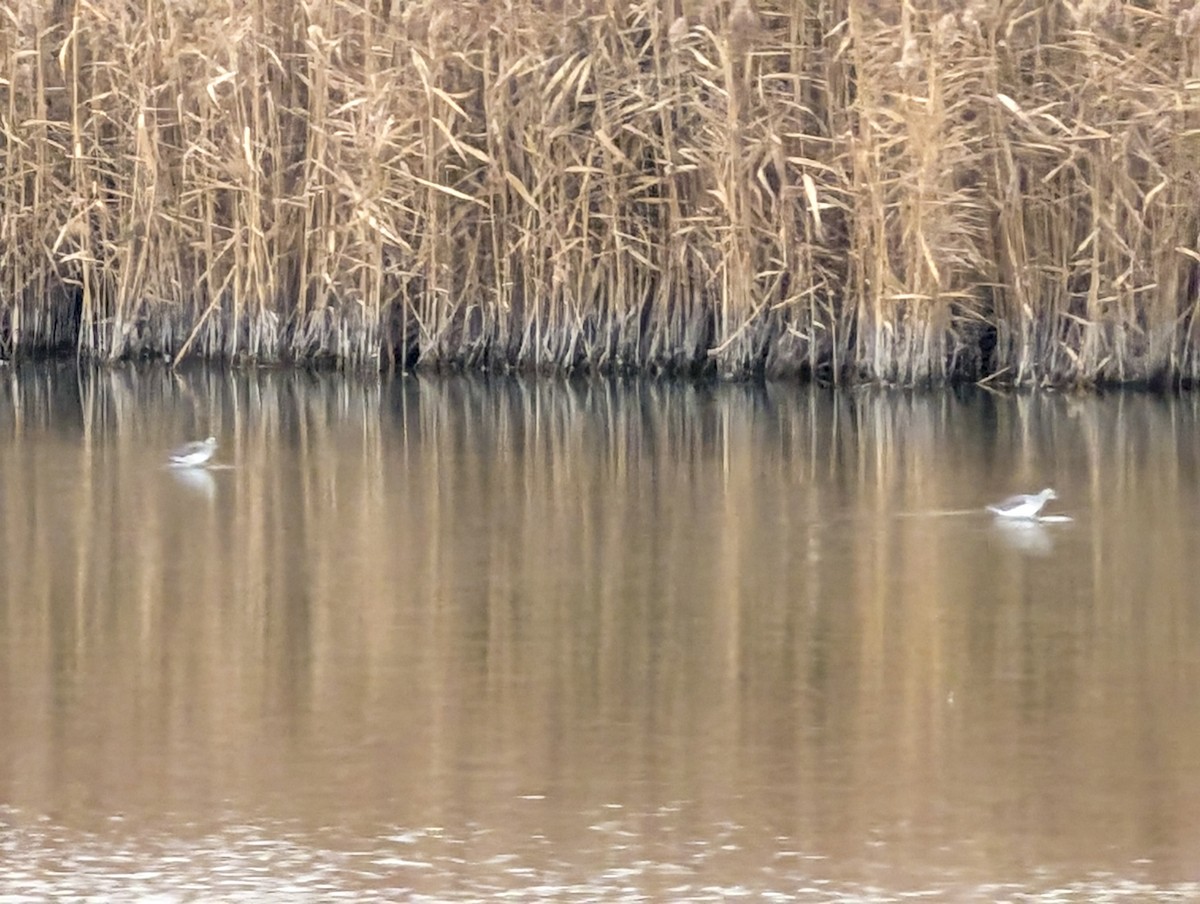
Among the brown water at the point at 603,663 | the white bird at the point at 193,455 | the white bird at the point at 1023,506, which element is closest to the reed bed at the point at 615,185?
the brown water at the point at 603,663

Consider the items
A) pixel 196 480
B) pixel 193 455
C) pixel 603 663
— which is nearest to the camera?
pixel 603 663

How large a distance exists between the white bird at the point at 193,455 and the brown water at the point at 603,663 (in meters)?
0.12

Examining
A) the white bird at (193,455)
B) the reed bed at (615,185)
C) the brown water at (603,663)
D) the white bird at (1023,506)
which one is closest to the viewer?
the brown water at (603,663)

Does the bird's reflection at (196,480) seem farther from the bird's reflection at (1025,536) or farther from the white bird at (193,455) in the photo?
the bird's reflection at (1025,536)

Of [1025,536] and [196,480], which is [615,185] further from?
[1025,536]

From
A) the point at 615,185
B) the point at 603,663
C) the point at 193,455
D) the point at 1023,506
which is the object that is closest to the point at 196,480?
the point at 193,455

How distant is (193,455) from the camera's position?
34.8 feet

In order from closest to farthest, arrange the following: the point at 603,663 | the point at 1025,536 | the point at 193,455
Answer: the point at 603,663, the point at 1025,536, the point at 193,455

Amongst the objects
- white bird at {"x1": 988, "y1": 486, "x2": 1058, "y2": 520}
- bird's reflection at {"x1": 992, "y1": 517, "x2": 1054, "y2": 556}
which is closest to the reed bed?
white bird at {"x1": 988, "y1": 486, "x2": 1058, "y2": 520}

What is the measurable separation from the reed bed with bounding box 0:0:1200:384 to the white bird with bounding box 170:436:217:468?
3038 mm

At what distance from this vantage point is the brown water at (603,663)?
5.19m

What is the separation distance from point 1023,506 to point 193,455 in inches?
141

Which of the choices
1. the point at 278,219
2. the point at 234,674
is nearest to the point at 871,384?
the point at 278,219

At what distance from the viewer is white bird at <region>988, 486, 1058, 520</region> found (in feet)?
29.8
